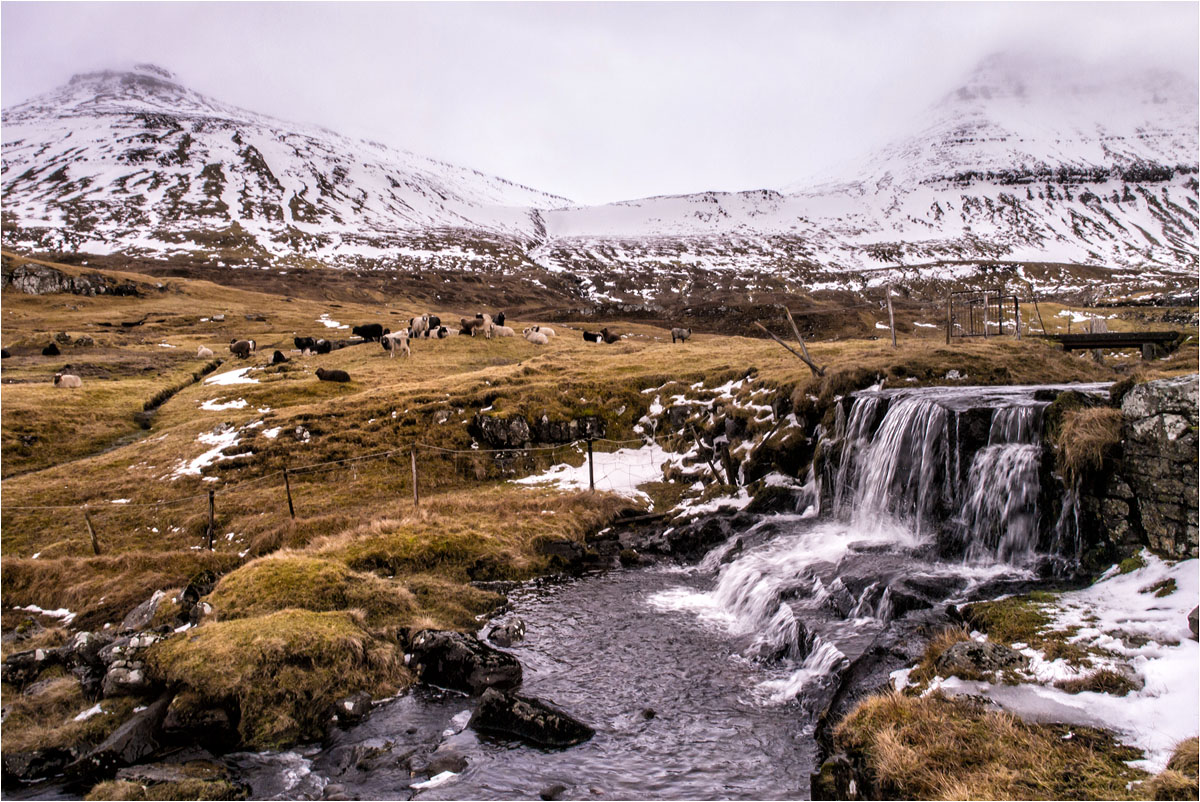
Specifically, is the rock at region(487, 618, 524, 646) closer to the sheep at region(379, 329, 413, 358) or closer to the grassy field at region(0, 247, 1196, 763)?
the grassy field at region(0, 247, 1196, 763)

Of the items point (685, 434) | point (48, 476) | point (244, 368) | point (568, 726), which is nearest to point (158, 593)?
point (568, 726)

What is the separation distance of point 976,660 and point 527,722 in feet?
24.5

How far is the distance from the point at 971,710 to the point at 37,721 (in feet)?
52.3

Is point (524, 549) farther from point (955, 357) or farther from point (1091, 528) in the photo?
point (955, 357)

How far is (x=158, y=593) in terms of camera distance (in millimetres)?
16688

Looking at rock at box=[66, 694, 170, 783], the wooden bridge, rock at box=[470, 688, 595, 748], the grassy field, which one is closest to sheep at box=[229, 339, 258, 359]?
the grassy field

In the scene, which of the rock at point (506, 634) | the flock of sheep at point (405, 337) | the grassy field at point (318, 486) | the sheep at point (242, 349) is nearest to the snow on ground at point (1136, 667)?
the grassy field at point (318, 486)

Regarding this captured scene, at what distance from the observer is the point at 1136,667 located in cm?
880

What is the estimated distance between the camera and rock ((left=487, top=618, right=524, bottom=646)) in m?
14.9

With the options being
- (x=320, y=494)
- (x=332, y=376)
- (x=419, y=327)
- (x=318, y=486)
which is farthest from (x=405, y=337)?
(x=320, y=494)

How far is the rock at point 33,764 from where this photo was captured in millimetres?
10469

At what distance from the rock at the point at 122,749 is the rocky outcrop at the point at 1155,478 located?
60.9 feet

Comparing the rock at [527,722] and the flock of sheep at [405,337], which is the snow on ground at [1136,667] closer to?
the rock at [527,722]

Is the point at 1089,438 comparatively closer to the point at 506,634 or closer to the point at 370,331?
the point at 506,634
